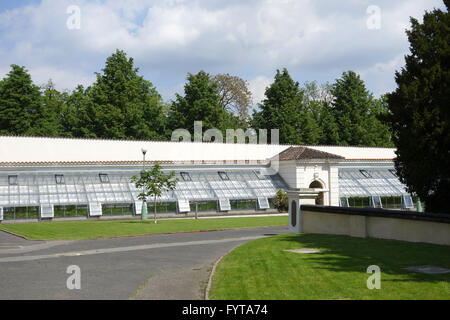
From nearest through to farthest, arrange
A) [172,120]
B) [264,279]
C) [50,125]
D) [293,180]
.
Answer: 1. [264,279]
2. [293,180]
3. [50,125]
4. [172,120]

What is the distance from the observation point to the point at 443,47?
18844mm

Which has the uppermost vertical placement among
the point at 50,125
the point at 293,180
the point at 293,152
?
the point at 50,125

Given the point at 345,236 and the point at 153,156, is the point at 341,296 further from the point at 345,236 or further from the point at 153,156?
the point at 153,156

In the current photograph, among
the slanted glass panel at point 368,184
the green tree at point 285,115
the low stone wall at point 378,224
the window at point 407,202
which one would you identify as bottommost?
the window at point 407,202

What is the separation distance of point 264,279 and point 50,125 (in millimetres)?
56349


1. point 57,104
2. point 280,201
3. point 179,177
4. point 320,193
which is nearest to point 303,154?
point 320,193

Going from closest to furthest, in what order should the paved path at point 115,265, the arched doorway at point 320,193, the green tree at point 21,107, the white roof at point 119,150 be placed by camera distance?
the paved path at point 115,265, the white roof at point 119,150, the arched doorway at point 320,193, the green tree at point 21,107

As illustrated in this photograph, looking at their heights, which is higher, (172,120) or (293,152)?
(172,120)

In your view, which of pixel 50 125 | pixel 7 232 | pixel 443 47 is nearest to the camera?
pixel 443 47

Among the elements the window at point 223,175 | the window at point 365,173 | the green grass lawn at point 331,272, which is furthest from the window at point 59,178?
the window at point 365,173

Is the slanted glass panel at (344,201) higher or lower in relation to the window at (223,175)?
lower

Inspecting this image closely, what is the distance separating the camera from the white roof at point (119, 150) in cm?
4406

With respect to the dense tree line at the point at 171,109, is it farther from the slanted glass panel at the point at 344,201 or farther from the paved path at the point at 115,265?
the paved path at the point at 115,265
